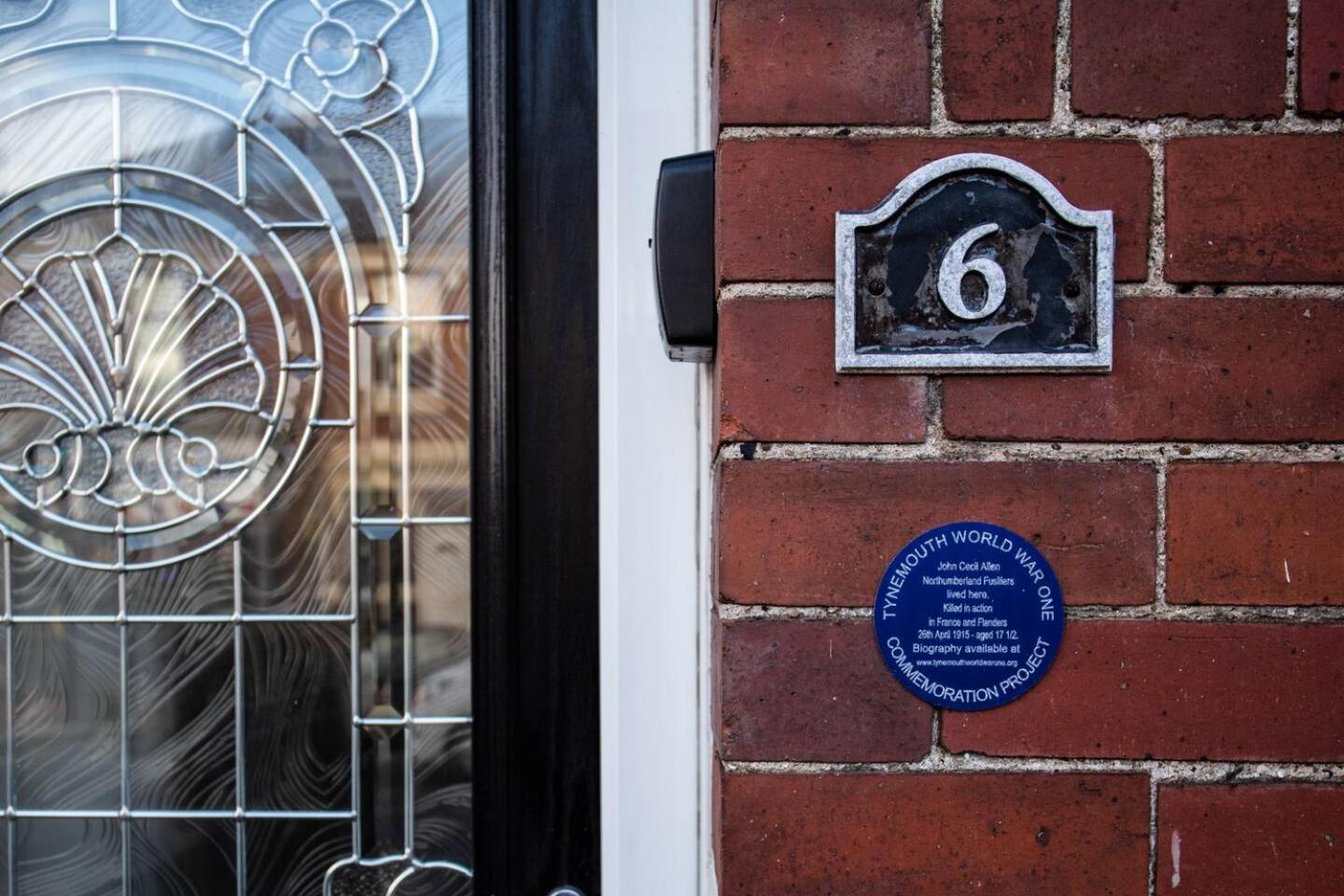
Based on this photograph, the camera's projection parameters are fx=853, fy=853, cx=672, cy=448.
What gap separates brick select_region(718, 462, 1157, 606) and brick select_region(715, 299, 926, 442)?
3cm

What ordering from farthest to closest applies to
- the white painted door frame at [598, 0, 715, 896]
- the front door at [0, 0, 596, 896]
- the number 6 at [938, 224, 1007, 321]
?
the front door at [0, 0, 596, 896]
the white painted door frame at [598, 0, 715, 896]
the number 6 at [938, 224, 1007, 321]

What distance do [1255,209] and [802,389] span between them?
389mm

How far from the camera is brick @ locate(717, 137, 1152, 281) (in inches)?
27.0

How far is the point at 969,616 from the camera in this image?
0.69m

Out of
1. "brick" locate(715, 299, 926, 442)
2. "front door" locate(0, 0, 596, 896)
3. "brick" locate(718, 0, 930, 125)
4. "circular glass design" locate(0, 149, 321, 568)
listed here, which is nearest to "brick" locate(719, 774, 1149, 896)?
"brick" locate(715, 299, 926, 442)

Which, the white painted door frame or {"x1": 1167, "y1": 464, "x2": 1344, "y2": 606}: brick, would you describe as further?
the white painted door frame

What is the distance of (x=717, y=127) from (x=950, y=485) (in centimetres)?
35

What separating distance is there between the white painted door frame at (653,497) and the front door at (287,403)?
0.10 meters

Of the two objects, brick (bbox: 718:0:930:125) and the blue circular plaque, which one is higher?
brick (bbox: 718:0:930:125)

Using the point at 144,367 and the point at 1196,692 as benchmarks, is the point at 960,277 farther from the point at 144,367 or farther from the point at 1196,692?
the point at 144,367

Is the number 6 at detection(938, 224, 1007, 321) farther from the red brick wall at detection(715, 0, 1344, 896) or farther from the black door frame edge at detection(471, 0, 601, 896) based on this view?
the black door frame edge at detection(471, 0, 601, 896)

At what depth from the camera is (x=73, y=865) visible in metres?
1.06

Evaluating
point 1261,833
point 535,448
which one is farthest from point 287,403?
point 1261,833

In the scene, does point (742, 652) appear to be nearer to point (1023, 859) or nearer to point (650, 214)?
point (1023, 859)
